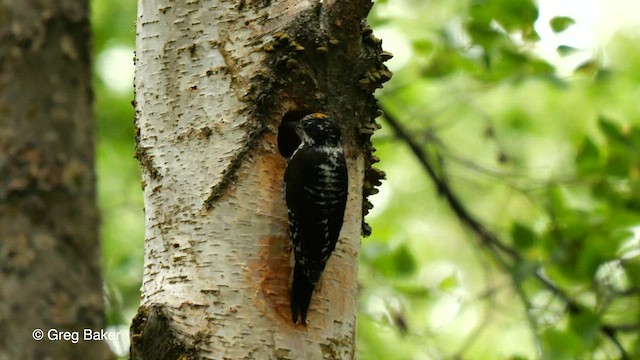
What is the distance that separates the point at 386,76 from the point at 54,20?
7.11 ft

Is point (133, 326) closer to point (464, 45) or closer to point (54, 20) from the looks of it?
point (54, 20)

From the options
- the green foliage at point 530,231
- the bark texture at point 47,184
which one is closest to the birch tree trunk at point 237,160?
the bark texture at point 47,184

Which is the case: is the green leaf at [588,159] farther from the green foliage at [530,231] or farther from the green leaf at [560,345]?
the green leaf at [560,345]

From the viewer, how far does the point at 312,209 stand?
9.88ft

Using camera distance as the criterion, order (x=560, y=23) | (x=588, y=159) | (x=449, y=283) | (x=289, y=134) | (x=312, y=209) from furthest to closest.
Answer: (x=449, y=283), (x=588, y=159), (x=560, y=23), (x=289, y=134), (x=312, y=209)

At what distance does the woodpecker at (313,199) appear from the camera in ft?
9.06

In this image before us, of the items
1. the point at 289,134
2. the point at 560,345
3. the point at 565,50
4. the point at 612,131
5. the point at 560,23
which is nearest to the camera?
the point at 289,134

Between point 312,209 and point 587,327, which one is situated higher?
point 587,327

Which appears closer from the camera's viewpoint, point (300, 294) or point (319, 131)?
point (300, 294)

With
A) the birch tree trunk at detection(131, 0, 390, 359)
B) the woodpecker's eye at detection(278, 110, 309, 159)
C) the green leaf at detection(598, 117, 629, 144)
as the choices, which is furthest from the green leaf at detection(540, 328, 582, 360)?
the woodpecker's eye at detection(278, 110, 309, 159)

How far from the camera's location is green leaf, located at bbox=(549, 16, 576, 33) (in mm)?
4297

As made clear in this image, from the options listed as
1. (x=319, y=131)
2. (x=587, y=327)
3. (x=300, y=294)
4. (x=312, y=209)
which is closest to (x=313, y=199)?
(x=312, y=209)

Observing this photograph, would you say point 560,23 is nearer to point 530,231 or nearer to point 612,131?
point 612,131

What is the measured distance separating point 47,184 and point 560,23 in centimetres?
260
